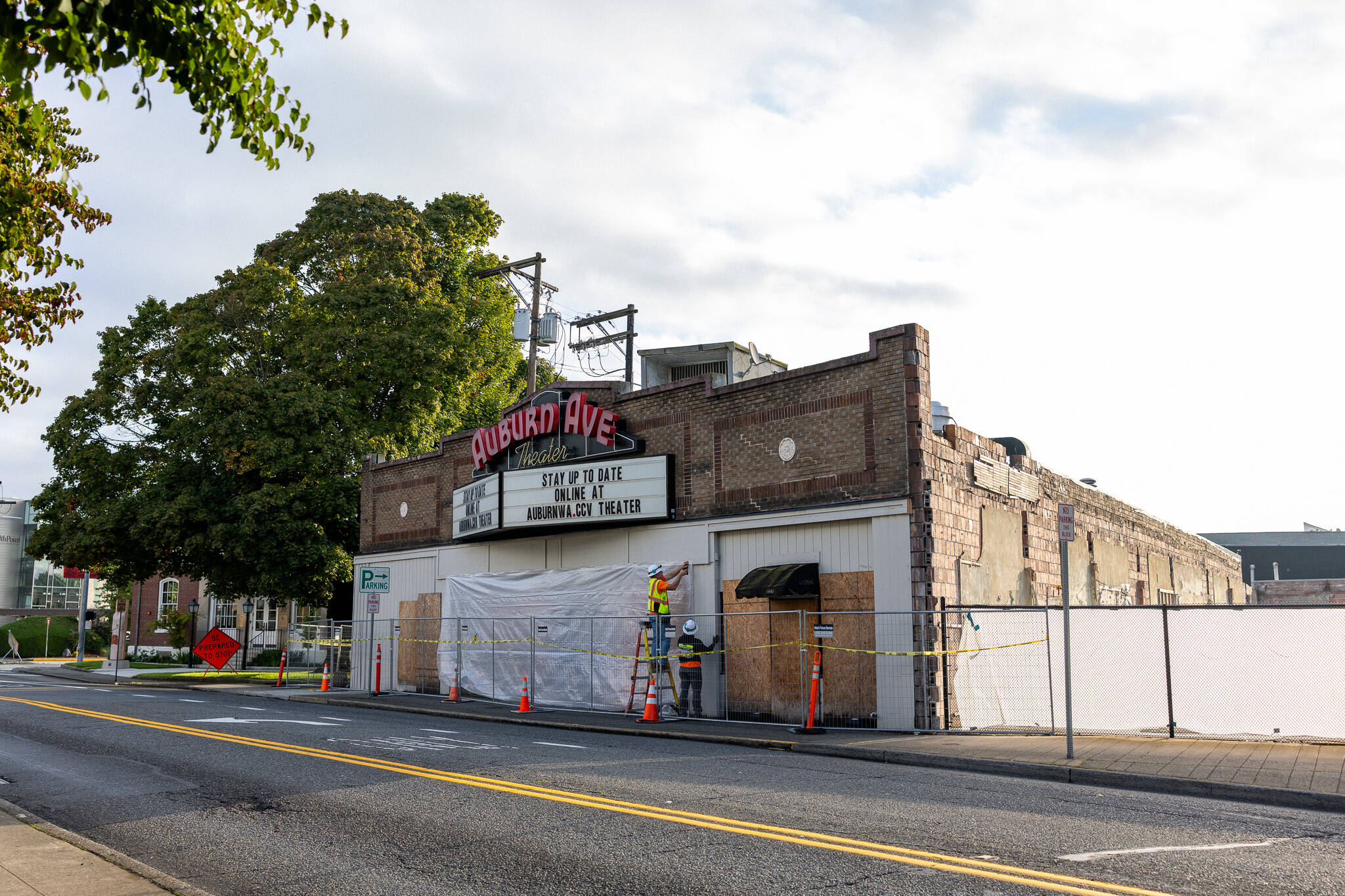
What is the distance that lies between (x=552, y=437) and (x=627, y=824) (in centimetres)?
1528

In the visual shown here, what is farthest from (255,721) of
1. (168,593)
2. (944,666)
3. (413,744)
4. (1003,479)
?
(168,593)

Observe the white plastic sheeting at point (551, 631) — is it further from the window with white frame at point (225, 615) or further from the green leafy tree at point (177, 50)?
the window with white frame at point (225, 615)

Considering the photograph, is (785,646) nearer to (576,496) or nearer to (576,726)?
(576,726)

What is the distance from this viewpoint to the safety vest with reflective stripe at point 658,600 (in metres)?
19.4

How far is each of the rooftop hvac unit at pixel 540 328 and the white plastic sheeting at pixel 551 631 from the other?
832cm

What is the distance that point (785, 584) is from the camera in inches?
696

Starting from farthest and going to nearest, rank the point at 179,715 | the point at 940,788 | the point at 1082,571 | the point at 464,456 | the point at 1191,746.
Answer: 1. the point at 464,456
2. the point at 1082,571
3. the point at 179,715
4. the point at 1191,746
5. the point at 940,788

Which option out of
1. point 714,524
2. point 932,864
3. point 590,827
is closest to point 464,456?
point 714,524

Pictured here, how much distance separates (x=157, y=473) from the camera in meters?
32.8

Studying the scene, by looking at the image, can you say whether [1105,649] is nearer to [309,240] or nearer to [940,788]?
[940,788]

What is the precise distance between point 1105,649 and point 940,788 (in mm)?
7605

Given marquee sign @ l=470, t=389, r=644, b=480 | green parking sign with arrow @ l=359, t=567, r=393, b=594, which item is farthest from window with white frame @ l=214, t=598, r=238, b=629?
marquee sign @ l=470, t=389, r=644, b=480

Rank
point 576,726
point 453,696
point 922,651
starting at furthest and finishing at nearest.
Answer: point 453,696 < point 576,726 < point 922,651

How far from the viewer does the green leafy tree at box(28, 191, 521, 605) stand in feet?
103
